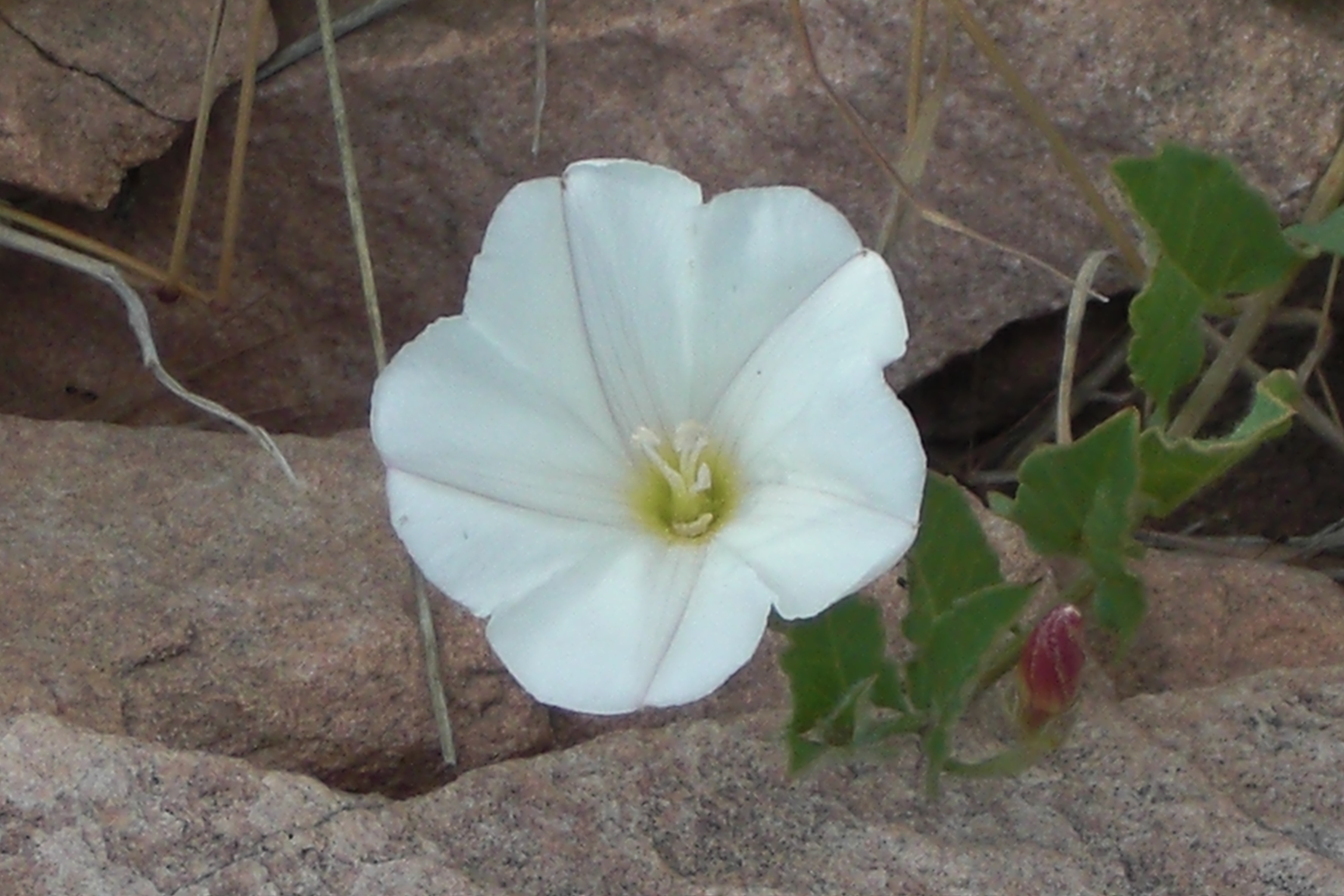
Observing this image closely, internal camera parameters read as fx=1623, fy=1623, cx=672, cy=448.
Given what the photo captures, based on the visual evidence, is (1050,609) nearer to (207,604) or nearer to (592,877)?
(592,877)

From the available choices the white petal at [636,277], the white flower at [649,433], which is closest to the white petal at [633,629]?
the white flower at [649,433]

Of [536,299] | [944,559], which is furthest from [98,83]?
[944,559]

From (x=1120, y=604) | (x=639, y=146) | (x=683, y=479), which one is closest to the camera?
(x=683, y=479)

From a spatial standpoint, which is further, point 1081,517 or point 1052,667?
point 1081,517

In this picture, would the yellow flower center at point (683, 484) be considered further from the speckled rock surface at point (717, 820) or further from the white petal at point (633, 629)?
the speckled rock surface at point (717, 820)

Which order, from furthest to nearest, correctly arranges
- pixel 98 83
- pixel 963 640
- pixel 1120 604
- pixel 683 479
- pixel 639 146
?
pixel 639 146
pixel 98 83
pixel 1120 604
pixel 683 479
pixel 963 640

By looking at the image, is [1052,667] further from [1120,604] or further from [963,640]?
[1120,604]

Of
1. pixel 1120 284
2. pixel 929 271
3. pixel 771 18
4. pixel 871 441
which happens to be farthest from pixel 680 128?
pixel 871 441

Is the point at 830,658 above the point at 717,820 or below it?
above

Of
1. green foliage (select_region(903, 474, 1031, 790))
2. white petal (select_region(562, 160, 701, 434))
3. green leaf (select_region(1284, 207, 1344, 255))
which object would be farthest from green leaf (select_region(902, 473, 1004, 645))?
green leaf (select_region(1284, 207, 1344, 255))
